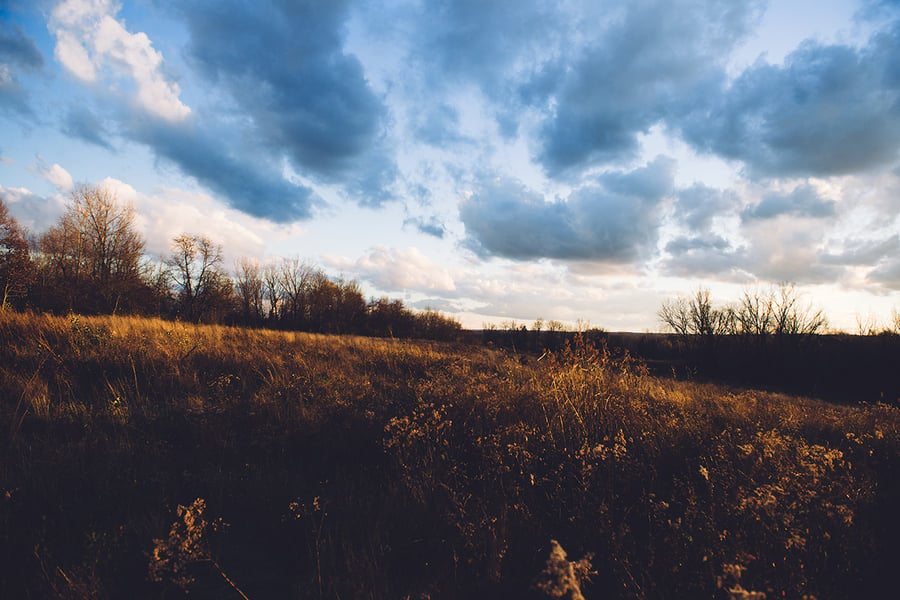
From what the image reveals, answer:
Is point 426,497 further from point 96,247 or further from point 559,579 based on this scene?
point 96,247

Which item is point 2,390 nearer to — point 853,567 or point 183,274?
point 853,567

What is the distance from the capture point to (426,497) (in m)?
3.04

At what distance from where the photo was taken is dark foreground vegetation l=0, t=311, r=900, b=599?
2.28m

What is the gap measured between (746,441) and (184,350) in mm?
8963

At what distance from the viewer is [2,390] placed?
5109 millimetres

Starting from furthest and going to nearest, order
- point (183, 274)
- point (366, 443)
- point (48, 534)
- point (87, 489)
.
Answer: point (183, 274) → point (366, 443) → point (87, 489) → point (48, 534)

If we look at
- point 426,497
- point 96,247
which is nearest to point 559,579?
point 426,497

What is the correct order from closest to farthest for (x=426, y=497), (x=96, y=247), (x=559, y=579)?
(x=559, y=579)
(x=426, y=497)
(x=96, y=247)

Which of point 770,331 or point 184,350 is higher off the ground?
point 770,331

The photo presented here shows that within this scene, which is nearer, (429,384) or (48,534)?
(48,534)

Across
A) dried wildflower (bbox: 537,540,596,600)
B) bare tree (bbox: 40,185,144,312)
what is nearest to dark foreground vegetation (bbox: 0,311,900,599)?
dried wildflower (bbox: 537,540,596,600)

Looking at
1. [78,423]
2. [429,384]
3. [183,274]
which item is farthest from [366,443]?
[183,274]

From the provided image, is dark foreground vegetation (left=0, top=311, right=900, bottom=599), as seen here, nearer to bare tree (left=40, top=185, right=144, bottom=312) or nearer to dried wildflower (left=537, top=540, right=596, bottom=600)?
dried wildflower (left=537, top=540, right=596, bottom=600)

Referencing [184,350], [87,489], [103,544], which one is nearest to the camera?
[103,544]
